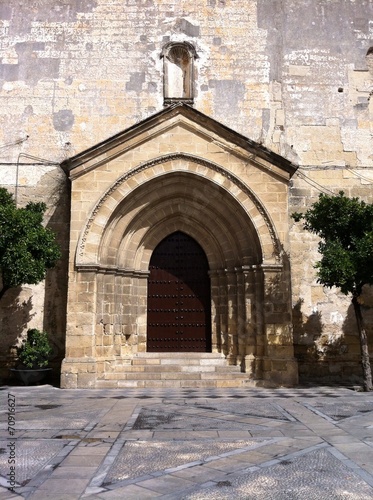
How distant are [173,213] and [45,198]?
3.07 meters

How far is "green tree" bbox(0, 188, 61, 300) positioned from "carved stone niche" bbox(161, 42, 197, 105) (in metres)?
4.96

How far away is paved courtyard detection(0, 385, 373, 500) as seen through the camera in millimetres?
3705

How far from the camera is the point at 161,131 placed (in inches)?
416

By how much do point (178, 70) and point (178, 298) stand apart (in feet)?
19.0

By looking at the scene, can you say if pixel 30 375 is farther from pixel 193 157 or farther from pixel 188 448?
pixel 188 448

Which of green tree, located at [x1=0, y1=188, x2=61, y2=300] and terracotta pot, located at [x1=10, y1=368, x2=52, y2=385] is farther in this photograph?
terracotta pot, located at [x1=10, y1=368, x2=52, y2=385]

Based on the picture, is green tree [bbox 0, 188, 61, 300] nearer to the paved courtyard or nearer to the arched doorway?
the paved courtyard

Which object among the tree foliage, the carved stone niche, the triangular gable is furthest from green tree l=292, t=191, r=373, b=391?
the carved stone niche

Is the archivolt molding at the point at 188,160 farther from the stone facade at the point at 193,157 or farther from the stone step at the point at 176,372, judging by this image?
the stone step at the point at 176,372

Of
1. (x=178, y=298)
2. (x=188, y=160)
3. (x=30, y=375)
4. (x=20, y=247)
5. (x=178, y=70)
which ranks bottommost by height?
(x=30, y=375)

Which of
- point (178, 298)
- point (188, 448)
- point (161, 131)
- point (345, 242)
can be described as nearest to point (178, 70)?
point (161, 131)

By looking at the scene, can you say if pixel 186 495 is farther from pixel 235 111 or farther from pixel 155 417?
pixel 235 111

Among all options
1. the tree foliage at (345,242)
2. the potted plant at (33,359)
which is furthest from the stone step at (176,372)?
the tree foliage at (345,242)

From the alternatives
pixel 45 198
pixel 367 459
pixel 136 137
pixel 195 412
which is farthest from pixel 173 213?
pixel 367 459
